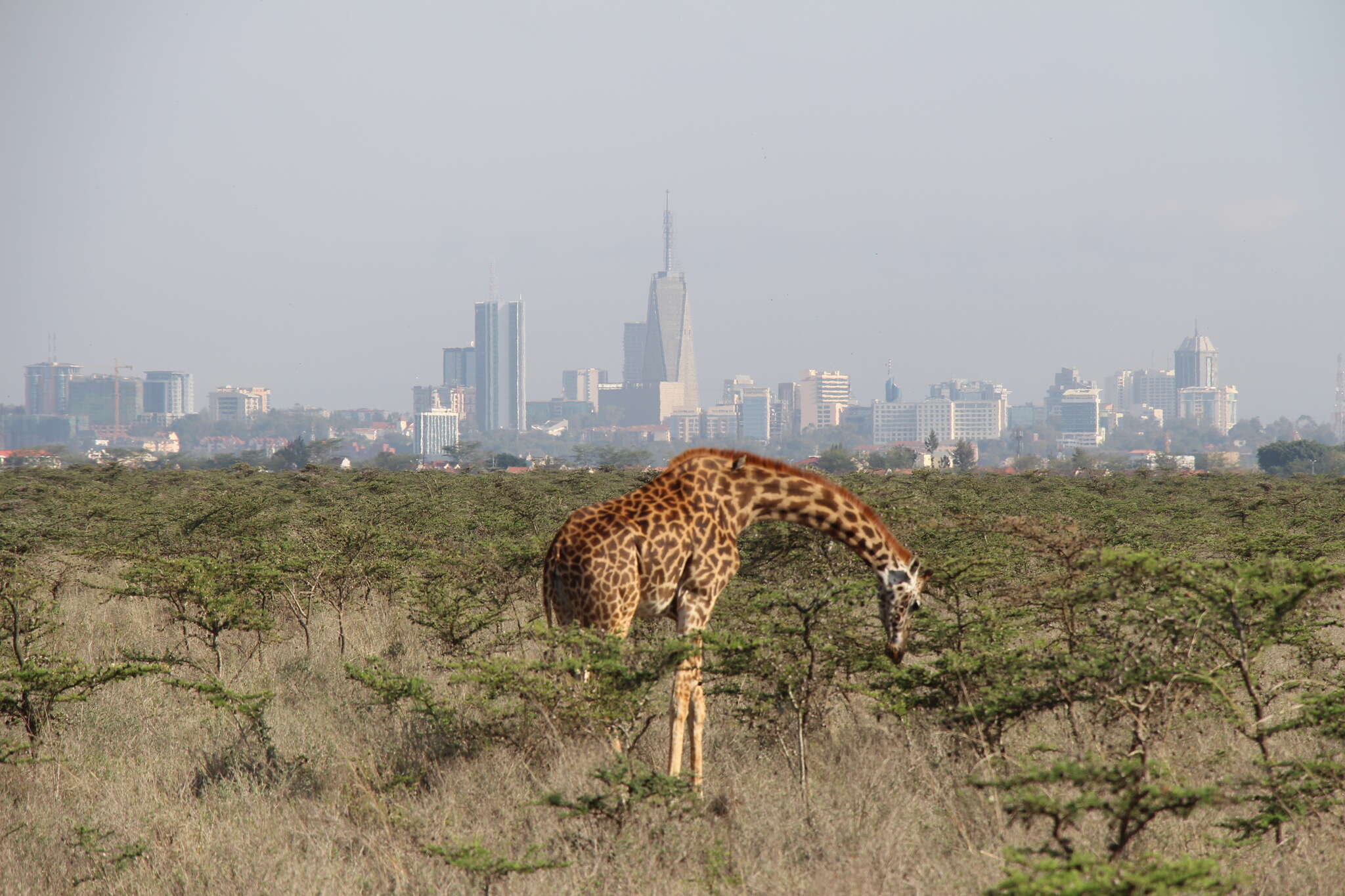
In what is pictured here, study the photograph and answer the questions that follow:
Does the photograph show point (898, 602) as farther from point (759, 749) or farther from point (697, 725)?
point (697, 725)

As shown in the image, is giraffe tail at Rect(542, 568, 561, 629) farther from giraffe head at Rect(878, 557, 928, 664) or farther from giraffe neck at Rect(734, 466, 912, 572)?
giraffe head at Rect(878, 557, 928, 664)

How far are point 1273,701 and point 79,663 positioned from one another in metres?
7.60

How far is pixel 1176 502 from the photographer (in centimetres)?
2248

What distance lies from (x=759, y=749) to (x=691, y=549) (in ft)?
4.21

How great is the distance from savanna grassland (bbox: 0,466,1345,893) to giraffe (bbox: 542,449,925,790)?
23 centimetres

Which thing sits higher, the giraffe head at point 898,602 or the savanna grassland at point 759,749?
the giraffe head at point 898,602

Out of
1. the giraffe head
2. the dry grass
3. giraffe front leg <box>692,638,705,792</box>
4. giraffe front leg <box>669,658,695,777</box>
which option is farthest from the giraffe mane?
giraffe front leg <box>669,658,695,777</box>

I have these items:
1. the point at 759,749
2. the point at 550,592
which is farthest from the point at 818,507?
the point at 550,592

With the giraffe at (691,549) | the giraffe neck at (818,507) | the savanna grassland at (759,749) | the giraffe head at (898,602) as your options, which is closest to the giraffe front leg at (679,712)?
the giraffe at (691,549)

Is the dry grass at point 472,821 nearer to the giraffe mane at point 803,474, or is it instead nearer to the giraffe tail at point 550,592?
the giraffe tail at point 550,592

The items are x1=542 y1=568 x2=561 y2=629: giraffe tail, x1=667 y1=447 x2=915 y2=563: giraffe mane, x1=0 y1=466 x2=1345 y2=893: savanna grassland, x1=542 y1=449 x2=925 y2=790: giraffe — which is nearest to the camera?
x1=0 y1=466 x2=1345 y2=893: savanna grassland

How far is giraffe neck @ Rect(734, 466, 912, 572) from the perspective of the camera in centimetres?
696

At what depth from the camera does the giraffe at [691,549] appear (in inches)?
255

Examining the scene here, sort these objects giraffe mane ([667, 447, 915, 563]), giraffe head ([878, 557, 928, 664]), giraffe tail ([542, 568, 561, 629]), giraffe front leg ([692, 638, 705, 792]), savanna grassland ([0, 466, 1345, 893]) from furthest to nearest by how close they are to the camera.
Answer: giraffe mane ([667, 447, 915, 563]), giraffe head ([878, 557, 928, 664]), giraffe tail ([542, 568, 561, 629]), giraffe front leg ([692, 638, 705, 792]), savanna grassland ([0, 466, 1345, 893])
